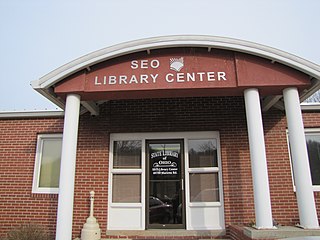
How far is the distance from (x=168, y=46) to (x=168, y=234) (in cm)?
408

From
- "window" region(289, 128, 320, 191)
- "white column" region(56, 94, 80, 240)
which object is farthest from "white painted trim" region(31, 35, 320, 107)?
"window" region(289, 128, 320, 191)

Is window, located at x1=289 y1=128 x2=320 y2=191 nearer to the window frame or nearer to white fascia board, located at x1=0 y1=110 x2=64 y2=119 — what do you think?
the window frame

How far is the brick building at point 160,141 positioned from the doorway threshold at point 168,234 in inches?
1.2

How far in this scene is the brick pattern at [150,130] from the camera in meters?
6.62

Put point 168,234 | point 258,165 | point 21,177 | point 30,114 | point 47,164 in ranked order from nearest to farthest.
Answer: point 258,165 → point 168,234 → point 21,177 → point 47,164 → point 30,114

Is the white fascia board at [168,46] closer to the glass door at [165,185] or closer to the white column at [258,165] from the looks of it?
the white column at [258,165]

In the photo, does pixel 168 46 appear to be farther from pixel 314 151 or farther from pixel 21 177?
pixel 21 177

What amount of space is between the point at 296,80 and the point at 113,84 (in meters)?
3.51

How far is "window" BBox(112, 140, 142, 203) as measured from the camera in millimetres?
6910

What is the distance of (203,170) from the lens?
22.6 feet

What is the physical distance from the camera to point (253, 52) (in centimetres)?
535

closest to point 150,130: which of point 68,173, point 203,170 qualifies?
point 203,170

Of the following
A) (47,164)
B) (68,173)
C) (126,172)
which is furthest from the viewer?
(47,164)

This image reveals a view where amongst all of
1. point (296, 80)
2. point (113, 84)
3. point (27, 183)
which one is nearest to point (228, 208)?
point (296, 80)
